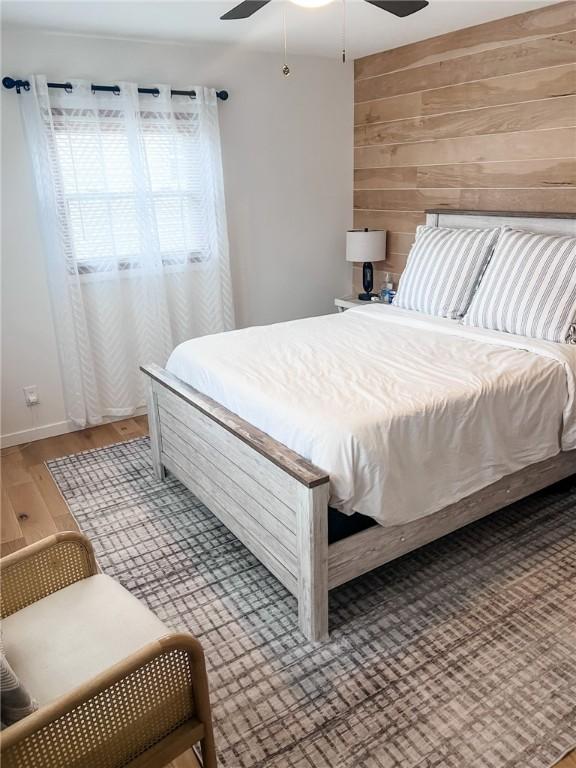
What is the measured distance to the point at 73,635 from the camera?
1.38m

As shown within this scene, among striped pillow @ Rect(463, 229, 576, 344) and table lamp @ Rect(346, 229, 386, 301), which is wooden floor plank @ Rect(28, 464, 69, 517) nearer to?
striped pillow @ Rect(463, 229, 576, 344)

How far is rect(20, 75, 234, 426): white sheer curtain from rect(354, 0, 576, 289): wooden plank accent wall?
1.21m

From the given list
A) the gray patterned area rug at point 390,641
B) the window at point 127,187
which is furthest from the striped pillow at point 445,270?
the window at point 127,187

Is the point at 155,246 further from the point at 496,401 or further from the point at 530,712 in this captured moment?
the point at 530,712

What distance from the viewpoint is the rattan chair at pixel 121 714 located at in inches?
42.4

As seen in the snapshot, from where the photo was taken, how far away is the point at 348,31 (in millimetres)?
3396

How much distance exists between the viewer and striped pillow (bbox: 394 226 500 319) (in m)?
3.10

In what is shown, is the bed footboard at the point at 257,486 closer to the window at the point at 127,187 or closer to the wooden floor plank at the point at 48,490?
the wooden floor plank at the point at 48,490

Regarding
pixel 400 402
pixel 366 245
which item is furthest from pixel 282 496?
pixel 366 245

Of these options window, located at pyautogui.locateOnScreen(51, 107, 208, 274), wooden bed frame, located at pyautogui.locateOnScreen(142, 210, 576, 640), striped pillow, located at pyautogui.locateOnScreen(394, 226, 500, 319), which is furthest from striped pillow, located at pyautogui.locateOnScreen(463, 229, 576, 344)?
window, located at pyautogui.locateOnScreen(51, 107, 208, 274)

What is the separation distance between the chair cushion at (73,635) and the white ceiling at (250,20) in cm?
268

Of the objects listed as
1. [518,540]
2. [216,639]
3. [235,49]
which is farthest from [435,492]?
[235,49]

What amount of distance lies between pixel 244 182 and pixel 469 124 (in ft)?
4.96

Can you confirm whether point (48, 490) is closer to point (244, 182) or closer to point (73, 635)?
point (73, 635)
